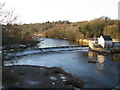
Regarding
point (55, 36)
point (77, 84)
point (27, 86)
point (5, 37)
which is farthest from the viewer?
point (55, 36)

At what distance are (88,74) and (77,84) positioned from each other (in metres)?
3.32

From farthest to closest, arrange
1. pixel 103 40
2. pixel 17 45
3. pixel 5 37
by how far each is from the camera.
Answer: pixel 103 40 < pixel 17 45 < pixel 5 37

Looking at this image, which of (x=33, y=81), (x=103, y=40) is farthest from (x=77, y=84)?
(x=103, y=40)

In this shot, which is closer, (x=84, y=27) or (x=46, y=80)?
(x=46, y=80)

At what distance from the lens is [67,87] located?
32.8 ft

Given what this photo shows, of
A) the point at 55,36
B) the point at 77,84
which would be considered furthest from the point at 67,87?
the point at 55,36

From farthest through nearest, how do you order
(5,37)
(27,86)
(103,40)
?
(103,40)
(27,86)
(5,37)

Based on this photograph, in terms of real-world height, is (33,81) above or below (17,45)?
below

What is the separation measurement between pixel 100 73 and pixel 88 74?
1141 millimetres

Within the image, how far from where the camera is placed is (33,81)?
35.3 ft

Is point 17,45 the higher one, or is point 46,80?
point 17,45


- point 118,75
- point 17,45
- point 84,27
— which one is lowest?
point 118,75

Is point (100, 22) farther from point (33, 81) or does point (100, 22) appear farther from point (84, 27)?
point (33, 81)

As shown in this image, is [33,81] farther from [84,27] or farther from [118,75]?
[84,27]
